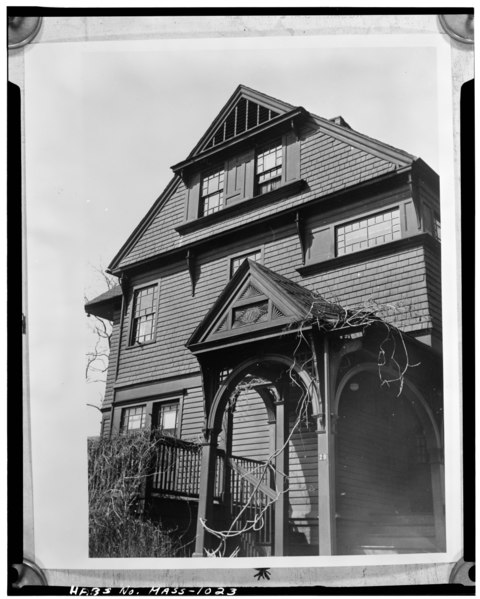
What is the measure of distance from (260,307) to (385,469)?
2556mm

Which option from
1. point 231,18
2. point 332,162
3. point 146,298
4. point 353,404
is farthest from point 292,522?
point 231,18

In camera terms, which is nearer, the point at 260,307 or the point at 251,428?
the point at 260,307

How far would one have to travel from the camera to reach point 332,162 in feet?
29.1

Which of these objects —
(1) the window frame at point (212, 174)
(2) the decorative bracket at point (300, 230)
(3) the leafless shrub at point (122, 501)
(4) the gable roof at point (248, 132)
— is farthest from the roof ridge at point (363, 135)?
(3) the leafless shrub at point (122, 501)

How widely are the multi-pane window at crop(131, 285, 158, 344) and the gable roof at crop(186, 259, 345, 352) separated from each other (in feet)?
4.92

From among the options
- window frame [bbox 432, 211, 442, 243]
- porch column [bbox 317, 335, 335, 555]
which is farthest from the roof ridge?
porch column [bbox 317, 335, 335, 555]

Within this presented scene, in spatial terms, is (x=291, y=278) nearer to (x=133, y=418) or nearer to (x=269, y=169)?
(x=269, y=169)

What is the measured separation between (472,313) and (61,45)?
577cm

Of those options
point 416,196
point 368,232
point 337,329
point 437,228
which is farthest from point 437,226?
point 337,329

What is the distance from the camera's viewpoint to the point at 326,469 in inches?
267

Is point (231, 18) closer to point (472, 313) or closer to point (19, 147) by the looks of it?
point (19, 147)

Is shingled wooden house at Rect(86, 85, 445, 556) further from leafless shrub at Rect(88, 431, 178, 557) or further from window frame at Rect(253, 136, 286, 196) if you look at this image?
leafless shrub at Rect(88, 431, 178, 557)

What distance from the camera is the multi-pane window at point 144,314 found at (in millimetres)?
9555

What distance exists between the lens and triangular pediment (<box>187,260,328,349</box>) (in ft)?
25.0
